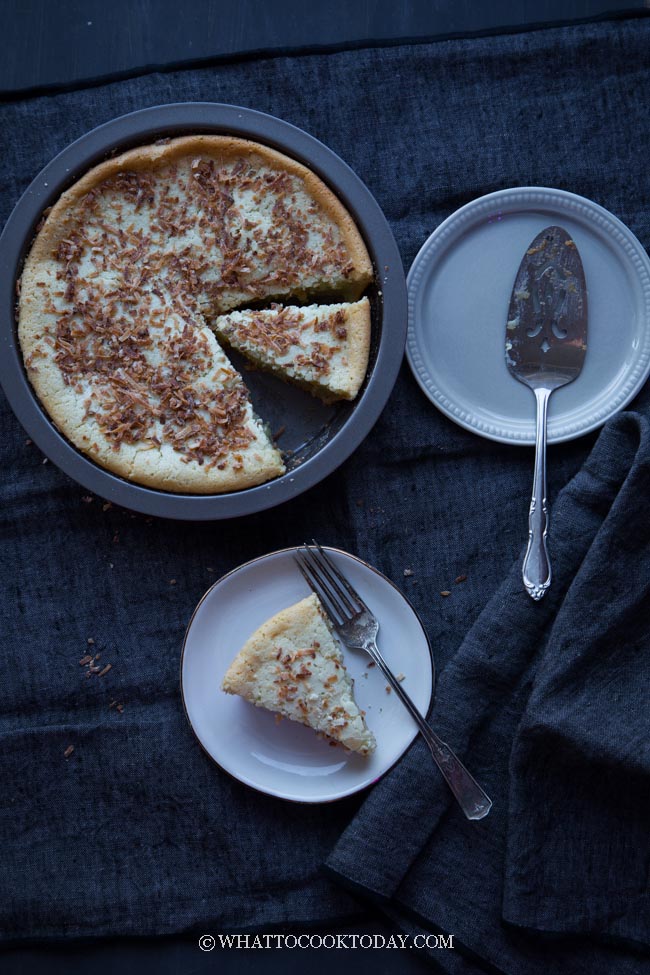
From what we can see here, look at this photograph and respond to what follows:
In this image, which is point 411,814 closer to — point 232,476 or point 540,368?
point 232,476

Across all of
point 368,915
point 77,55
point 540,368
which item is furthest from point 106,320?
point 368,915

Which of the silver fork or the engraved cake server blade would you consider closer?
the silver fork

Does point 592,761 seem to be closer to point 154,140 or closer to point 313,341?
point 313,341

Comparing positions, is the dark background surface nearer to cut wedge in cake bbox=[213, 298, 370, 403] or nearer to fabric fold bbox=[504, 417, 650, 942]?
cut wedge in cake bbox=[213, 298, 370, 403]

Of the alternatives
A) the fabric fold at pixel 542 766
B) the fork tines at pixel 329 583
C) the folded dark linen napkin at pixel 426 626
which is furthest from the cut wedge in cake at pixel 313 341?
the fabric fold at pixel 542 766

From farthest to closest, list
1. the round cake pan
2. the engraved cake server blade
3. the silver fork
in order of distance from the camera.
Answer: the engraved cake server blade < the silver fork < the round cake pan

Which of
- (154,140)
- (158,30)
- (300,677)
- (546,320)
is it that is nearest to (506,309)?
(546,320)

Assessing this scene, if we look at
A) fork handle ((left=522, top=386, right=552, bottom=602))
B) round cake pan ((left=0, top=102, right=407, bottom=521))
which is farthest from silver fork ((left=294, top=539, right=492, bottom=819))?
fork handle ((left=522, top=386, right=552, bottom=602))
